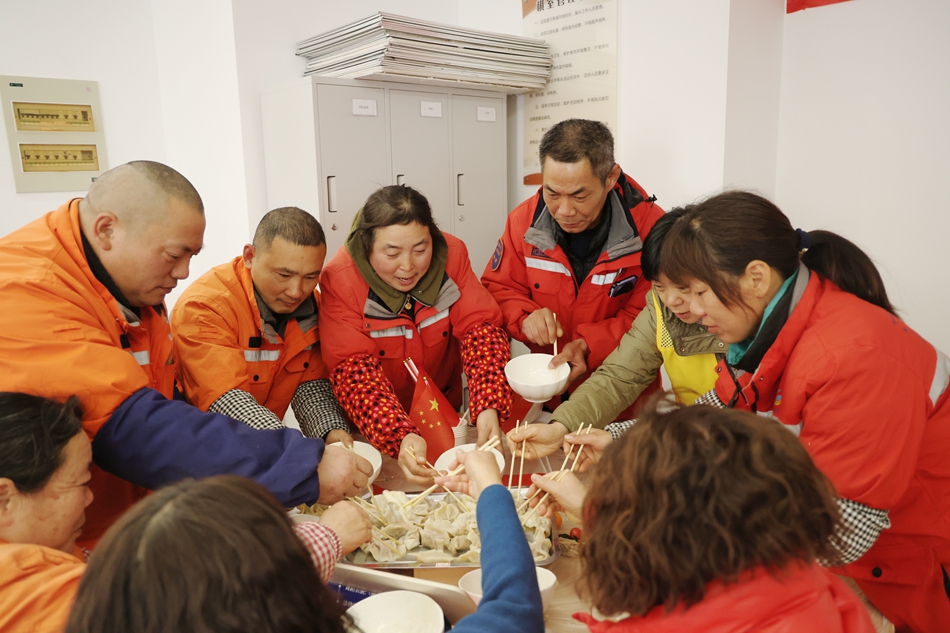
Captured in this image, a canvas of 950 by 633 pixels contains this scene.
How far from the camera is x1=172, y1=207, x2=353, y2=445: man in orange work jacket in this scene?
2.07 m

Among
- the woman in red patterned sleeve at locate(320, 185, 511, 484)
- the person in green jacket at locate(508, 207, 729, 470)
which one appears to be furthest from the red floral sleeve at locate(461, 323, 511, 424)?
the person in green jacket at locate(508, 207, 729, 470)

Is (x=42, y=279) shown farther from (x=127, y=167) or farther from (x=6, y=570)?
(x=6, y=570)

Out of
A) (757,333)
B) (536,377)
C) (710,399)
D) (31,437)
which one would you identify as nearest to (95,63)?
(536,377)

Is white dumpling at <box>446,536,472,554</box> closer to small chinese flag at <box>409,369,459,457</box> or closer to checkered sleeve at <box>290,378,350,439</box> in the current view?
small chinese flag at <box>409,369,459,457</box>

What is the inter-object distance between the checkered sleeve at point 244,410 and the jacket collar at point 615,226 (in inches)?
50.5

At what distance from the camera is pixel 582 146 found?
2.51 metres

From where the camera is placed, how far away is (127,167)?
167cm

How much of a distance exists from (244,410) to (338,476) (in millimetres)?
519

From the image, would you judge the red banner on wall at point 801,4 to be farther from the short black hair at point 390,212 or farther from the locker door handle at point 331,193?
the locker door handle at point 331,193

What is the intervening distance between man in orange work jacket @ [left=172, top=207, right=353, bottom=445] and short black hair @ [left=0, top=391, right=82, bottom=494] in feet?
2.31

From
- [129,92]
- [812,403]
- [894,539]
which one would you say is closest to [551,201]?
[812,403]

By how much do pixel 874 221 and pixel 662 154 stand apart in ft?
3.16

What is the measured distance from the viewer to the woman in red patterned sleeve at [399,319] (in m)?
Result: 2.24

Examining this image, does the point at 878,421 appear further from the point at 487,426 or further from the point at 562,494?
the point at 487,426
